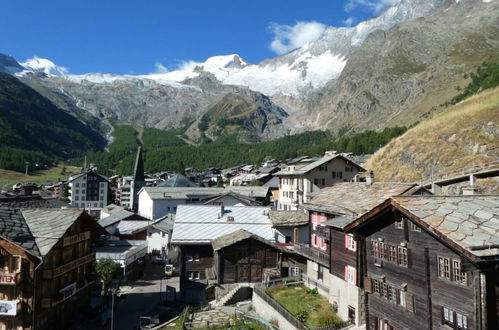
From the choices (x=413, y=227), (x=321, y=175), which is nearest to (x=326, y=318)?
(x=413, y=227)

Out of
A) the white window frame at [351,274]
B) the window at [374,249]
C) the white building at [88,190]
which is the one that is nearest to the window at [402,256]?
the window at [374,249]

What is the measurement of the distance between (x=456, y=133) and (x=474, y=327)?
68153 millimetres

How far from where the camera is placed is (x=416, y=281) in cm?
2166

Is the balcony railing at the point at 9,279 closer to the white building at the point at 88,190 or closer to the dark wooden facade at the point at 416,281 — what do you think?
the dark wooden facade at the point at 416,281

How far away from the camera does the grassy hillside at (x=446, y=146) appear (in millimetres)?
69000

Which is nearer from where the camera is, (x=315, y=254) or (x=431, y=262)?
(x=431, y=262)

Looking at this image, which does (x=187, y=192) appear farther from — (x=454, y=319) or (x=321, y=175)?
(x=454, y=319)

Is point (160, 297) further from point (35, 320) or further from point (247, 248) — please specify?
point (35, 320)

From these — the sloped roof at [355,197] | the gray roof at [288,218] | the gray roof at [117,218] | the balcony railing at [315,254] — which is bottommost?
the balcony railing at [315,254]

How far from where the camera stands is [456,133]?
77.6m

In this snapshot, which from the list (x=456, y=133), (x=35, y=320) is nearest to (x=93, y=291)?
(x=35, y=320)

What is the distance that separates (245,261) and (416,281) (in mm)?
24551

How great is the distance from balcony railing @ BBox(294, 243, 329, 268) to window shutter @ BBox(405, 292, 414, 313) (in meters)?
10.8

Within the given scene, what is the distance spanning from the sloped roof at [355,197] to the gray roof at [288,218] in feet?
21.5
